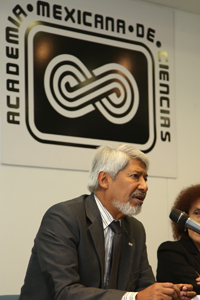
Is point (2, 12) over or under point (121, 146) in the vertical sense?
over

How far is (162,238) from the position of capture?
4.86 m

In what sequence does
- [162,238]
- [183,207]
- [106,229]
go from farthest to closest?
[162,238], [183,207], [106,229]

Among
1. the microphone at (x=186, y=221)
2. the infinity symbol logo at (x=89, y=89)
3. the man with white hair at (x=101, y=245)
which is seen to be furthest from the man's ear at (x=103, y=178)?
the infinity symbol logo at (x=89, y=89)

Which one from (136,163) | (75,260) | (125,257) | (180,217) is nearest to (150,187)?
(136,163)

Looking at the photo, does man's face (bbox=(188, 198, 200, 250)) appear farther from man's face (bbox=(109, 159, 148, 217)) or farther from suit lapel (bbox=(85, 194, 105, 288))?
suit lapel (bbox=(85, 194, 105, 288))

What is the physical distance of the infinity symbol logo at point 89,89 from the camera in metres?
4.50

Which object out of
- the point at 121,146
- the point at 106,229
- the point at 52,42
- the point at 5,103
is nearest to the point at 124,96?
the point at 52,42

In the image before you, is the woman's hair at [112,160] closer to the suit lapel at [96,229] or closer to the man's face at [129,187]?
the man's face at [129,187]

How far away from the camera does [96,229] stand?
10.0 ft

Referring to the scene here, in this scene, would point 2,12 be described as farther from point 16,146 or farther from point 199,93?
point 199,93

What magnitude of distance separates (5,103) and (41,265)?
5.79ft

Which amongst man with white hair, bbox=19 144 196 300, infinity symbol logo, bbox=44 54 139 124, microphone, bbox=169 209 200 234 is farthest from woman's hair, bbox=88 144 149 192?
infinity symbol logo, bbox=44 54 139 124

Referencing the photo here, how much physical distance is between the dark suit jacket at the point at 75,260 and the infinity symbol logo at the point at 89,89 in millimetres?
1450

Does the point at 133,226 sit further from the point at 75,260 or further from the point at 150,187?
the point at 150,187
